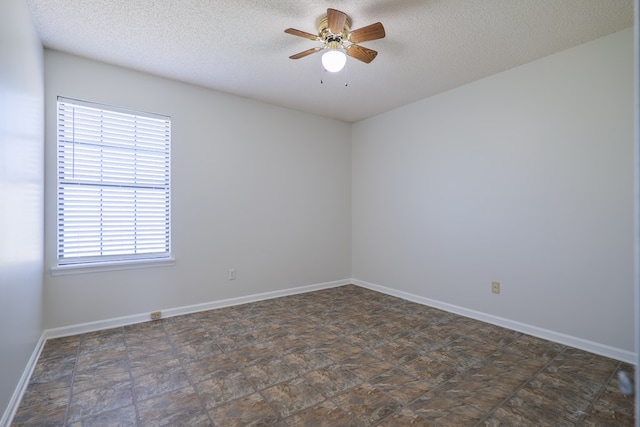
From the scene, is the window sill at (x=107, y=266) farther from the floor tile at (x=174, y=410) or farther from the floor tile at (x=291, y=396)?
the floor tile at (x=291, y=396)

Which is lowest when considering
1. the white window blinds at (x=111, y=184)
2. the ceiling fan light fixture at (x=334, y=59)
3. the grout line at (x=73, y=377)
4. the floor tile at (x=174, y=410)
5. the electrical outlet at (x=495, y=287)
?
the floor tile at (x=174, y=410)

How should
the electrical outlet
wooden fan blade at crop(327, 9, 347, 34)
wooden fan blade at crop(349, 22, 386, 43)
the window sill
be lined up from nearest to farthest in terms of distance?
wooden fan blade at crop(327, 9, 347, 34), wooden fan blade at crop(349, 22, 386, 43), the window sill, the electrical outlet

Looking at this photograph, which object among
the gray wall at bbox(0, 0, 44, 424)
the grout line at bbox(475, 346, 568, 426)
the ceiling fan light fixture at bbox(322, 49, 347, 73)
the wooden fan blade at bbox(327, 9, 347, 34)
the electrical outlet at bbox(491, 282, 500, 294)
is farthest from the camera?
the electrical outlet at bbox(491, 282, 500, 294)

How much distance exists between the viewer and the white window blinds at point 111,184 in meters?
2.87

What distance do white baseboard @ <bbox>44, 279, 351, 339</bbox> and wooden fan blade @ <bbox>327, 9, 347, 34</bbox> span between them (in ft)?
9.99

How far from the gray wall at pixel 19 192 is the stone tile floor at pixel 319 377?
1.18 ft

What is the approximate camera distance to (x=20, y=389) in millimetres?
1942

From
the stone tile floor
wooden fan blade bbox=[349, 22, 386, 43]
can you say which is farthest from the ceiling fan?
the stone tile floor

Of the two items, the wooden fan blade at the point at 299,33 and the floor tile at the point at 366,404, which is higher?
the wooden fan blade at the point at 299,33

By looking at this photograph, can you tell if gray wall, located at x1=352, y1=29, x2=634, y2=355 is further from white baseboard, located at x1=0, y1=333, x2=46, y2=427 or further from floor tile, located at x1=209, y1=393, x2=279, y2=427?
white baseboard, located at x1=0, y1=333, x2=46, y2=427

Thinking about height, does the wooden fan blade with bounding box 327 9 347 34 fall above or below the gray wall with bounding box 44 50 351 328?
above

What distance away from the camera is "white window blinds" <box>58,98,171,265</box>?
2867mm

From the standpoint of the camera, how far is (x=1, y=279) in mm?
1569

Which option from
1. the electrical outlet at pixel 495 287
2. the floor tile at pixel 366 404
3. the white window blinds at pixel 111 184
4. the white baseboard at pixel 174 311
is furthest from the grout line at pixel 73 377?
the electrical outlet at pixel 495 287
